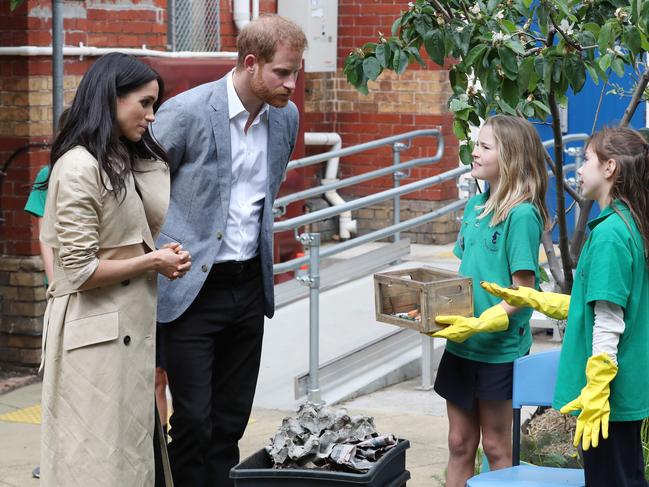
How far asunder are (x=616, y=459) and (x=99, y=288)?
5.39ft

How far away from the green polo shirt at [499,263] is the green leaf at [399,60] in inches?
24.0

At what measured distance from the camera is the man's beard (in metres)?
4.02

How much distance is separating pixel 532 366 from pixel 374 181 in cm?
779

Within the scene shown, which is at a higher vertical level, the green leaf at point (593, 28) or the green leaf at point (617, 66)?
the green leaf at point (593, 28)

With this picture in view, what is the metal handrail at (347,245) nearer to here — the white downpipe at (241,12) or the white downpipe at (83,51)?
the white downpipe at (83,51)

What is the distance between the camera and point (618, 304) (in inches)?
135

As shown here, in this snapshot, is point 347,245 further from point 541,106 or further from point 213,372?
point 213,372

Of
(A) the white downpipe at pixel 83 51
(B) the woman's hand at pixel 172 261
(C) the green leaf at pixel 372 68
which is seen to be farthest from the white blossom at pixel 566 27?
(A) the white downpipe at pixel 83 51

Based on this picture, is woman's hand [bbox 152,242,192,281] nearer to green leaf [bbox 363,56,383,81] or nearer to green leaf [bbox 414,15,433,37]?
green leaf [bbox 363,56,383,81]

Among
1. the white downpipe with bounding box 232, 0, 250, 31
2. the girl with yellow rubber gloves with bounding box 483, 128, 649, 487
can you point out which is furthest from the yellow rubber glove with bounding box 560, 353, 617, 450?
the white downpipe with bounding box 232, 0, 250, 31

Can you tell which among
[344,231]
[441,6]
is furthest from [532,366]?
[344,231]

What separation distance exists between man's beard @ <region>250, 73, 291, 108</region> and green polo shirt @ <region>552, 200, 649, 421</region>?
1142 mm

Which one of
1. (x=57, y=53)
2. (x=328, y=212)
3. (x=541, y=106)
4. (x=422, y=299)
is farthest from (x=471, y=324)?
(x=57, y=53)

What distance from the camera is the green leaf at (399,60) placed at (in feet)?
14.8
